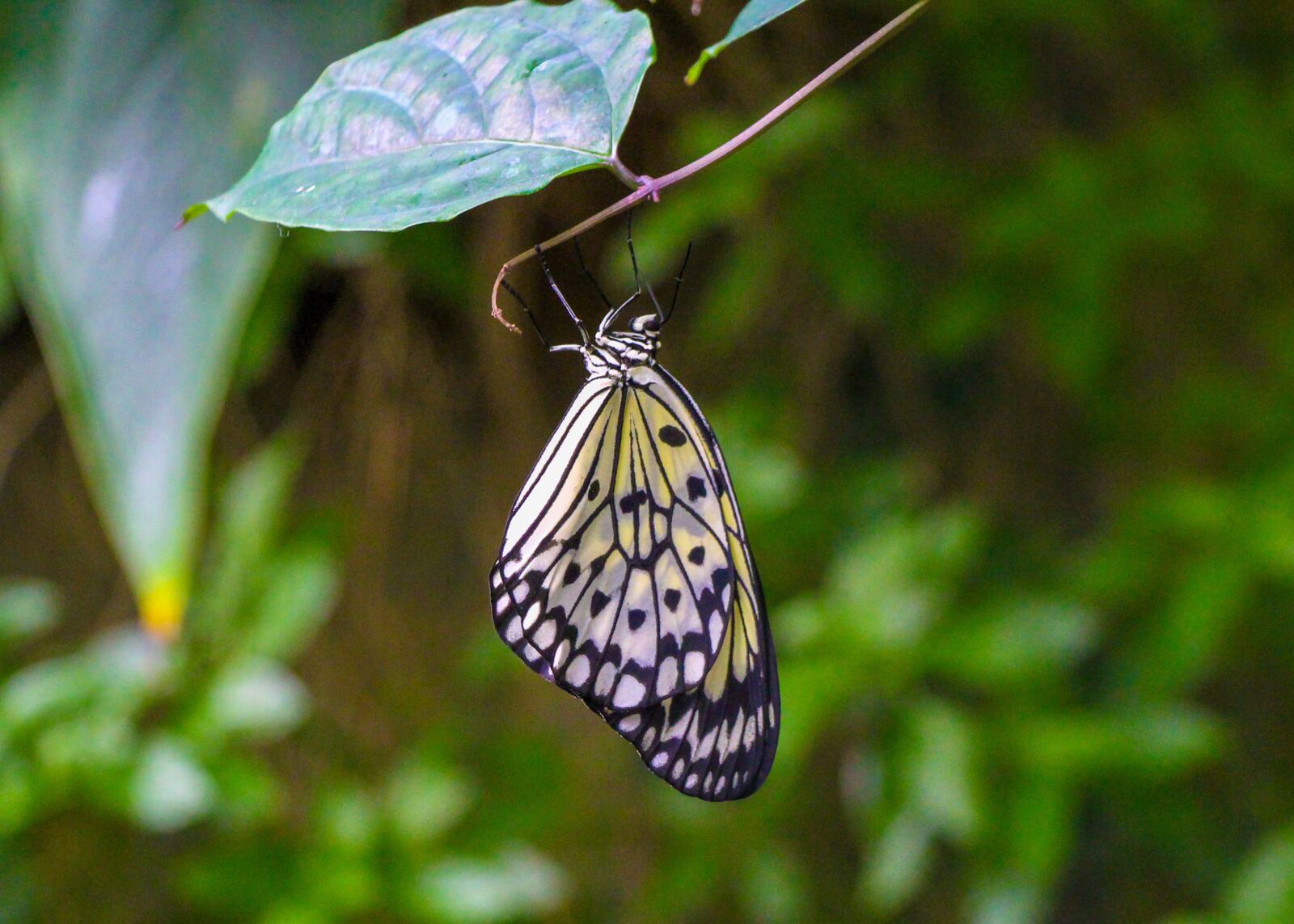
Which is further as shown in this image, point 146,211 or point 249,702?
point 249,702

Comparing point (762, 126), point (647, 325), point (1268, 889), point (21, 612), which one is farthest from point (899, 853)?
point (21, 612)

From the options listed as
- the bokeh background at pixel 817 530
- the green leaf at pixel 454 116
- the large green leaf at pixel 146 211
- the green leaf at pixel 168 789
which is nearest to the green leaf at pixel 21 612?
the bokeh background at pixel 817 530

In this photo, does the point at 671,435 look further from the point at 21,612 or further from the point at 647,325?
the point at 21,612

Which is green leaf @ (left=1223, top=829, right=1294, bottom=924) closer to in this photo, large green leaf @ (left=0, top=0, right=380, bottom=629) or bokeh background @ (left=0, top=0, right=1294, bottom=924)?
bokeh background @ (left=0, top=0, right=1294, bottom=924)

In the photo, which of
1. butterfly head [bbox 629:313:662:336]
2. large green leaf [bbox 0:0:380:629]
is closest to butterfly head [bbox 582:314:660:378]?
butterfly head [bbox 629:313:662:336]

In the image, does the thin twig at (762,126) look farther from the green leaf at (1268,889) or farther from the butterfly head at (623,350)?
the green leaf at (1268,889)

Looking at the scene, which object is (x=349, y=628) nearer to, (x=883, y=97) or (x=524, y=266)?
(x=524, y=266)

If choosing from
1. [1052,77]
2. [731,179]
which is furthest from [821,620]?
[1052,77]
